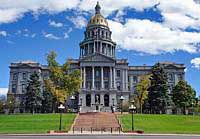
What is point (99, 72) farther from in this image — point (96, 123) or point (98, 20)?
point (96, 123)

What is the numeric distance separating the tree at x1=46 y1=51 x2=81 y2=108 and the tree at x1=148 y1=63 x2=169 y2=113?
58.7 ft

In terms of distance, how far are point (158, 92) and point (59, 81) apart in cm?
2327

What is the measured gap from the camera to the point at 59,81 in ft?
257

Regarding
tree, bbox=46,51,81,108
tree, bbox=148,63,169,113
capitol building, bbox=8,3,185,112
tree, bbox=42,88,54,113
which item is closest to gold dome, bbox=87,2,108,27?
capitol building, bbox=8,3,185,112

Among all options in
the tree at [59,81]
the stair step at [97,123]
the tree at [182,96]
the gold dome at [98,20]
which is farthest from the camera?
the gold dome at [98,20]

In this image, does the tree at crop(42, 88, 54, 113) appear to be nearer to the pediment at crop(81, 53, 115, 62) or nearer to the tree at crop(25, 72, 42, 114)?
the tree at crop(25, 72, 42, 114)

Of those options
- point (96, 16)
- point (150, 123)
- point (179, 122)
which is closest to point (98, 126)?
point (150, 123)

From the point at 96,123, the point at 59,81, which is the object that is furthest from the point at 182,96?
the point at 96,123

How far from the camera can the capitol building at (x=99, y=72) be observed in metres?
113

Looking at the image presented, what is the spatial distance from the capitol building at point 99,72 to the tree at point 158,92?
83.0 ft

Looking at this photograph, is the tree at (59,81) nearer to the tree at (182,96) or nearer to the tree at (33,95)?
the tree at (33,95)

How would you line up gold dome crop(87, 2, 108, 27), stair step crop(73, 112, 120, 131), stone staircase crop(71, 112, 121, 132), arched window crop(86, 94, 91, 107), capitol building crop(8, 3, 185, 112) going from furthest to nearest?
1. gold dome crop(87, 2, 108, 27)
2. arched window crop(86, 94, 91, 107)
3. capitol building crop(8, 3, 185, 112)
4. stair step crop(73, 112, 120, 131)
5. stone staircase crop(71, 112, 121, 132)

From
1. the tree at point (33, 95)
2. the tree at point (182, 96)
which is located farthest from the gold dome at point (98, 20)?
the tree at point (182, 96)

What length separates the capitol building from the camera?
113m
